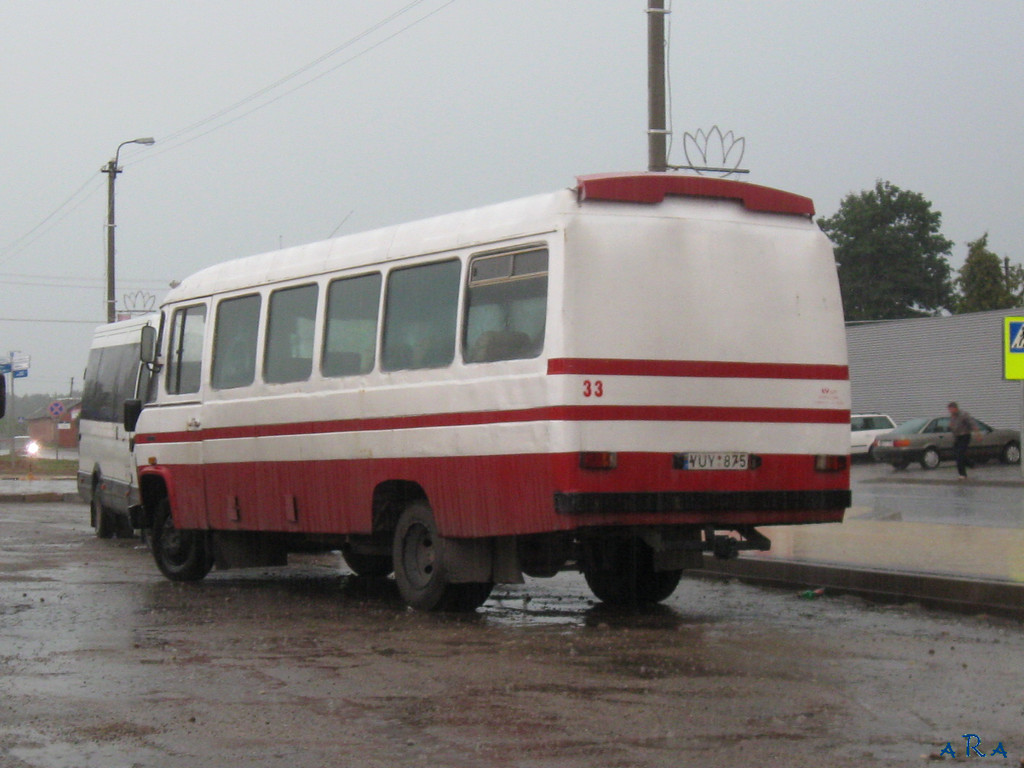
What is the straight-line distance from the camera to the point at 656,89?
1734cm

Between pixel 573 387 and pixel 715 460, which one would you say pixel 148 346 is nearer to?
pixel 573 387

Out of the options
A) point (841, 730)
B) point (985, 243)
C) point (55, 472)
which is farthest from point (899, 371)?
point (841, 730)

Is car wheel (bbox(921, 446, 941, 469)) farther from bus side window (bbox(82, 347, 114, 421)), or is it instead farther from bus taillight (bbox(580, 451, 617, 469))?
bus taillight (bbox(580, 451, 617, 469))

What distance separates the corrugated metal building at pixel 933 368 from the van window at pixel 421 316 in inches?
1529

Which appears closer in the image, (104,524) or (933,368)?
(104,524)

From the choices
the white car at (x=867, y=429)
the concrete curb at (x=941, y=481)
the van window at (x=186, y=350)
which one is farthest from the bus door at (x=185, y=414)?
the white car at (x=867, y=429)

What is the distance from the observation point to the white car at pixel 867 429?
48156 mm

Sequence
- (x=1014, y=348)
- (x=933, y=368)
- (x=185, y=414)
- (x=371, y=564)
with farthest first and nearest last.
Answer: (x=933, y=368), (x=1014, y=348), (x=371, y=564), (x=185, y=414)

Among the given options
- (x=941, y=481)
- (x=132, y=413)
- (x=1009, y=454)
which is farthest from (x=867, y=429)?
(x=132, y=413)

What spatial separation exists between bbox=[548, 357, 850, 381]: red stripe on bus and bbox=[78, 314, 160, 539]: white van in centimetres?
1004

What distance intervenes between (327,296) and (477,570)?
9.31 ft

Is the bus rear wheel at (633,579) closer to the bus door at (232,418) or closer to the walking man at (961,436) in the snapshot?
the bus door at (232,418)

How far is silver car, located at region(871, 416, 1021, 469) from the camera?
4312 cm

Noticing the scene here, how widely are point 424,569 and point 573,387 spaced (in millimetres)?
2324
